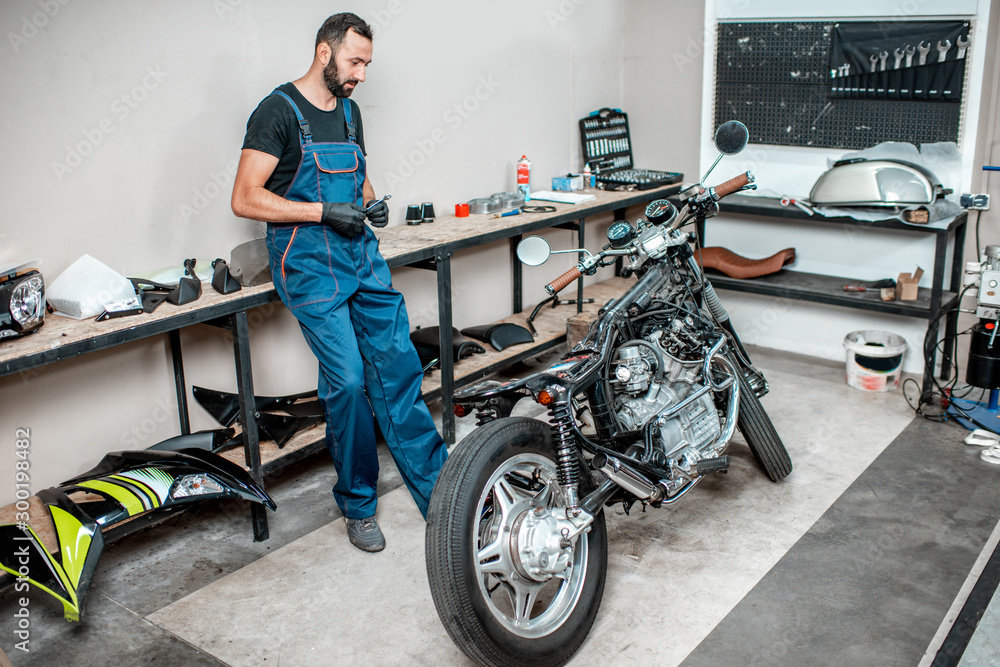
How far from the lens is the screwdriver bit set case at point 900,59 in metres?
4.08

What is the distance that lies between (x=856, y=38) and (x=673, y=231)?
213 cm

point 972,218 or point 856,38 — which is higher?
point 856,38

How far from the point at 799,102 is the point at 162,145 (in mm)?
3225

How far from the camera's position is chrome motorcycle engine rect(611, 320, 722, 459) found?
9.13 ft

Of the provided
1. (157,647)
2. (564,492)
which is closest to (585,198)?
(564,492)

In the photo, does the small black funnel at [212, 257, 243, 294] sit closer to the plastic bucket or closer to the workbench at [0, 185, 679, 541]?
the workbench at [0, 185, 679, 541]

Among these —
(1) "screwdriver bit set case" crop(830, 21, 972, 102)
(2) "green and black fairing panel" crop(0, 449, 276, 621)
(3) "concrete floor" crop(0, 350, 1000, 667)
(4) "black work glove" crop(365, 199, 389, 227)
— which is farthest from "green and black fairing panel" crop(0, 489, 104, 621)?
(1) "screwdriver bit set case" crop(830, 21, 972, 102)

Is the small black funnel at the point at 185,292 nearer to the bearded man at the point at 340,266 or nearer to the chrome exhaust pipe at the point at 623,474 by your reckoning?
the bearded man at the point at 340,266

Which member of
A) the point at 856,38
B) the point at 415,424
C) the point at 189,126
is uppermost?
the point at 856,38

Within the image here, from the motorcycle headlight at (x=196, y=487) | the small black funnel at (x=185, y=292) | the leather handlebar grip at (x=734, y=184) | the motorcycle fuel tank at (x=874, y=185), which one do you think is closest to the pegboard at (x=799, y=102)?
the motorcycle fuel tank at (x=874, y=185)

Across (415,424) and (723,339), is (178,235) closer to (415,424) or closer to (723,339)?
(415,424)

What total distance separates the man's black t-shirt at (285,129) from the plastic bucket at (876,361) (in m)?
2.73

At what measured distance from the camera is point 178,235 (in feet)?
10.7

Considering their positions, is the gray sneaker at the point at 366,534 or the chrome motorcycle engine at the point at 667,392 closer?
the chrome motorcycle engine at the point at 667,392
